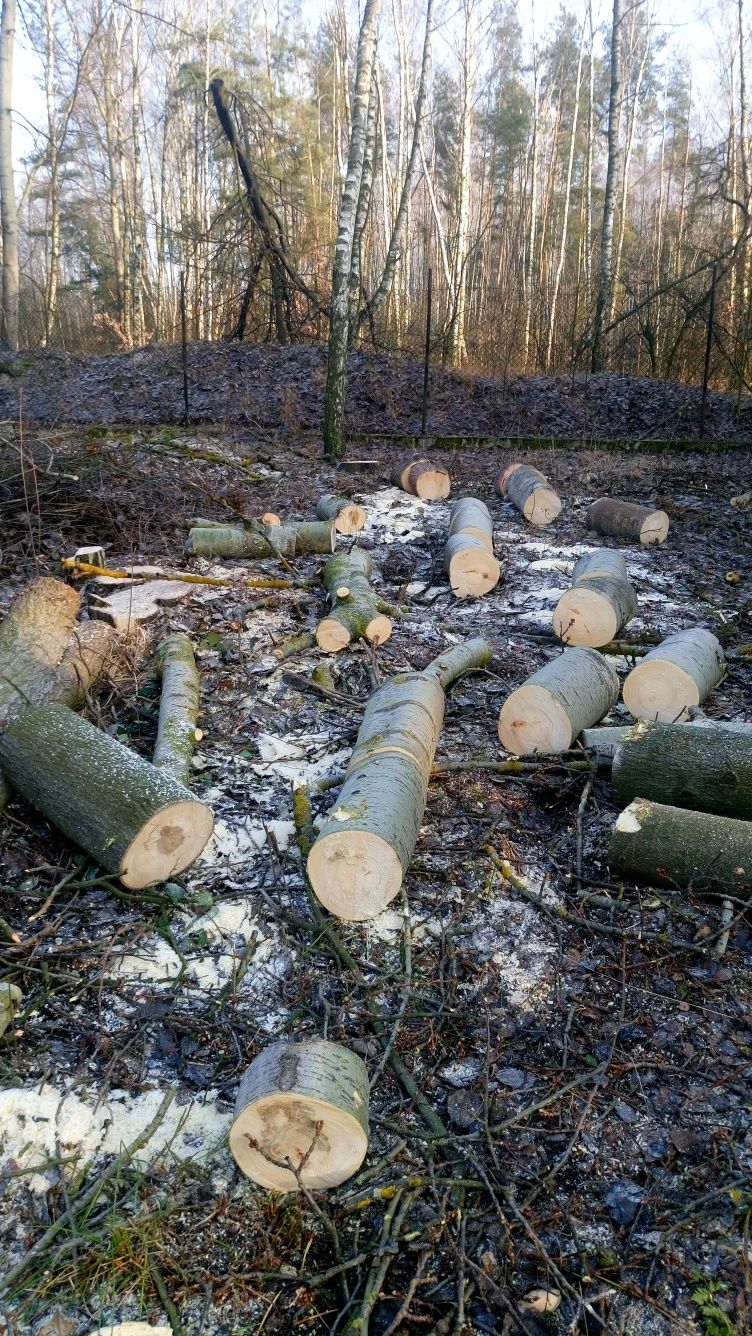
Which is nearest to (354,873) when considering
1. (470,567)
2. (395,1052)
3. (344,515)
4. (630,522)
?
(395,1052)

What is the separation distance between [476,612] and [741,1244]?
454 cm

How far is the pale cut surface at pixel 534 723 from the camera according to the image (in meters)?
3.83

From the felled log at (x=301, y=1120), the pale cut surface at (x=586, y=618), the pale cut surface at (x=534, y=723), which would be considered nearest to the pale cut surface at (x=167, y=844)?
the felled log at (x=301, y=1120)

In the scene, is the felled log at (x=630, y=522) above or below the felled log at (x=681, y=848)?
above

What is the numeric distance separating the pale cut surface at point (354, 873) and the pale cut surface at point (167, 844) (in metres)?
0.54

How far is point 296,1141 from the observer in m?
1.99

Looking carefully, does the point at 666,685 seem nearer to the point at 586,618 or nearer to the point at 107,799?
the point at 586,618

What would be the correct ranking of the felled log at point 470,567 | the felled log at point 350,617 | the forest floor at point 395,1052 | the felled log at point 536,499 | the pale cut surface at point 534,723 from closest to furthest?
the forest floor at point 395,1052 < the pale cut surface at point 534,723 < the felled log at point 350,617 < the felled log at point 470,567 < the felled log at point 536,499

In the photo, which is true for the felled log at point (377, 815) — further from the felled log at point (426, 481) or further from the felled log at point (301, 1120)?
the felled log at point (426, 481)

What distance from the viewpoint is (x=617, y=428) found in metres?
12.8

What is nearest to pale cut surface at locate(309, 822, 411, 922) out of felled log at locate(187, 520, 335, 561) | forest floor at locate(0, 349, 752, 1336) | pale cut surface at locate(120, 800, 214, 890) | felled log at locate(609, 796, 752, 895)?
forest floor at locate(0, 349, 752, 1336)

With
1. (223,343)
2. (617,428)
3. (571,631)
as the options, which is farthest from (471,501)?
(223,343)

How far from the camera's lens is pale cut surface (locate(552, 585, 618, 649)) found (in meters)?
5.12

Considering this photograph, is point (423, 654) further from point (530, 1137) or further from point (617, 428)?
point (617, 428)
